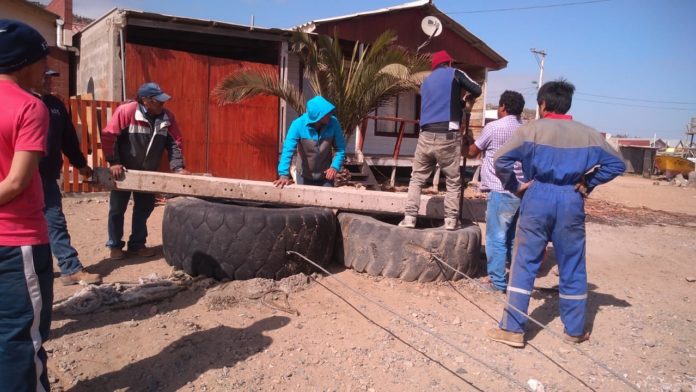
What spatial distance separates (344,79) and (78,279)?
269 inches

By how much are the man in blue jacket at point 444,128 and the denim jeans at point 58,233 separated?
3.13m

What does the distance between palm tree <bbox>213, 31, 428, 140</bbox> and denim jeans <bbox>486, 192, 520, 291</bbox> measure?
5519 mm

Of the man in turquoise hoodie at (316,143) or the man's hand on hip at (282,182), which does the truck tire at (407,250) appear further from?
the man in turquoise hoodie at (316,143)

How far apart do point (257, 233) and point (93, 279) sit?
5.00 ft

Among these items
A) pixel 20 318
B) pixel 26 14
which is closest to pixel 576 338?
pixel 20 318

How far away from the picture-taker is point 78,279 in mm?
4250

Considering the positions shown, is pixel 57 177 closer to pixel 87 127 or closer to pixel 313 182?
pixel 313 182

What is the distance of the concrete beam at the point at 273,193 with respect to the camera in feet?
16.2

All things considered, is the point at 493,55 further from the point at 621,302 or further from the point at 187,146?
the point at 621,302

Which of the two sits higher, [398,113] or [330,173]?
[398,113]

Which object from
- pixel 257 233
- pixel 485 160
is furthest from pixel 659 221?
pixel 257 233

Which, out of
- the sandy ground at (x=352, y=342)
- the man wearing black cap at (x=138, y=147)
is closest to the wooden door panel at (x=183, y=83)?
the man wearing black cap at (x=138, y=147)

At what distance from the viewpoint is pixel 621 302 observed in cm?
475

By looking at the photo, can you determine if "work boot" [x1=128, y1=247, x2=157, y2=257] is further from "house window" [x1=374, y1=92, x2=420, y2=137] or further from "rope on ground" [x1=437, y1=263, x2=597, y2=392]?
"house window" [x1=374, y1=92, x2=420, y2=137]
